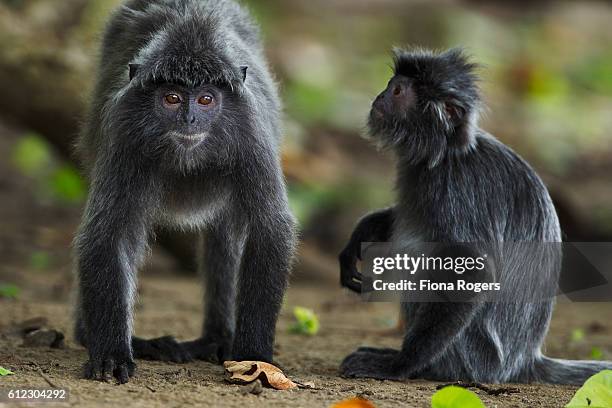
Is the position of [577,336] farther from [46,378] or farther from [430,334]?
[46,378]

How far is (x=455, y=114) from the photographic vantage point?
4691mm

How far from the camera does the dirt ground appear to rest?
3.71 metres

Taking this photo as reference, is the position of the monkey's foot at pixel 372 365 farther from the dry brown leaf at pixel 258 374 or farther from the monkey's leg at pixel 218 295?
the monkey's leg at pixel 218 295

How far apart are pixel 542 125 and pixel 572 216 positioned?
4477 mm

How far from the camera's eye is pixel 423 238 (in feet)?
15.1

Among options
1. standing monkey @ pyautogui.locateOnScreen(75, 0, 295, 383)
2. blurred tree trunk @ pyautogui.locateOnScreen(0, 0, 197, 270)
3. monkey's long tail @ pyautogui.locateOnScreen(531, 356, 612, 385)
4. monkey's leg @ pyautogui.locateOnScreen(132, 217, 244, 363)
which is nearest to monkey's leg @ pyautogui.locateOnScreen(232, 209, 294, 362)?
standing monkey @ pyautogui.locateOnScreen(75, 0, 295, 383)

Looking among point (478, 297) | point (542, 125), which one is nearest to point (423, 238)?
point (478, 297)

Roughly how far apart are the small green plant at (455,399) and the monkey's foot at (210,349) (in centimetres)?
164

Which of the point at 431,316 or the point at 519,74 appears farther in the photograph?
the point at 519,74

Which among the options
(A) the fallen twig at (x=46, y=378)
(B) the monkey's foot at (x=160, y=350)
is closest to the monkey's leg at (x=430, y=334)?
(B) the monkey's foot at (x=160, y=350)

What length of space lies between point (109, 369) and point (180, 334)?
1565 millimetres

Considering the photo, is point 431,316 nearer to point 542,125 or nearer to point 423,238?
point 423,238

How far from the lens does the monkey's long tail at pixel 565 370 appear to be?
462 cm

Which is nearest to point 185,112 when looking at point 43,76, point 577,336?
point 577,336
